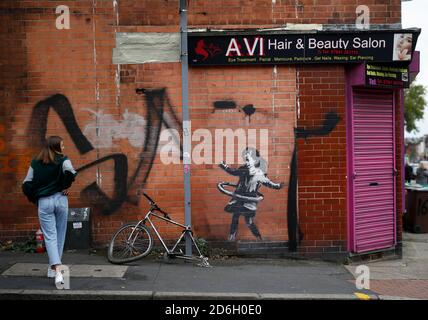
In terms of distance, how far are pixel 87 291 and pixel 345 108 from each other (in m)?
5.13

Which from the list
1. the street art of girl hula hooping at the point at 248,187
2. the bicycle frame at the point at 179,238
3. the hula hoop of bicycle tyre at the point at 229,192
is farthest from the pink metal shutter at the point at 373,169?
the bicycle frame at the point at 179,238

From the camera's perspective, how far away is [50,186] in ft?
20.7

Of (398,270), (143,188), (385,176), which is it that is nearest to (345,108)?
(385,176)

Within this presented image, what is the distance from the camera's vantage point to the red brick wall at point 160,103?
8.22 m

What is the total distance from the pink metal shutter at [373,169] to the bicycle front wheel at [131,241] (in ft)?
11.7

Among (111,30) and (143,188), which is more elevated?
(111,30)

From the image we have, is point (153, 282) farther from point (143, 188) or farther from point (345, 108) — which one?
point (345, 108)

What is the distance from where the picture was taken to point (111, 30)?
8.27m

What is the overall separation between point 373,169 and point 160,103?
3.92 metres

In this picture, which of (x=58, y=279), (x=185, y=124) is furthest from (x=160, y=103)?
(x=58, y=279)

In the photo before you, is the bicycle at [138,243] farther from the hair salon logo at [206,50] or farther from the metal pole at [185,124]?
the hair salon logo at [206,50]

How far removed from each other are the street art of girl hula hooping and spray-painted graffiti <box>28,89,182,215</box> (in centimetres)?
116

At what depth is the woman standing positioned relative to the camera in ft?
20.6

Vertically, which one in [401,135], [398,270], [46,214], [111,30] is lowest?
[398,270]
